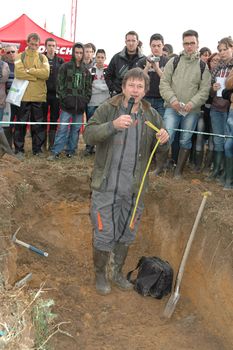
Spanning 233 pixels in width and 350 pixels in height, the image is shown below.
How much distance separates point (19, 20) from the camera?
12812 mm

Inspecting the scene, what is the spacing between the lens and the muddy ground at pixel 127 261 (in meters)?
4.64

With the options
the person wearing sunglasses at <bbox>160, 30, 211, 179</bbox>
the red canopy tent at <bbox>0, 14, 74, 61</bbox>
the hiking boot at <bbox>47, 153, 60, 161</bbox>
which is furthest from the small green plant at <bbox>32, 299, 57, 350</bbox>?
the red canopy tent at <bbox>0, 14, 74, 61</bbox>

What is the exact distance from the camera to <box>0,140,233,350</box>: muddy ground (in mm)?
4645

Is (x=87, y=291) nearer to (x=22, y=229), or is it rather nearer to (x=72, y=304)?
(x=72, y=304)

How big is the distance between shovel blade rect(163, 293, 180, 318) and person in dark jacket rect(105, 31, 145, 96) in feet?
12.6

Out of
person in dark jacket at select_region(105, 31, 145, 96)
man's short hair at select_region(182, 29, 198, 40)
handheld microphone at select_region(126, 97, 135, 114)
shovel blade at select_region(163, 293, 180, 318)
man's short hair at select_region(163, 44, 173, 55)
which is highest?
man's short hair at select_region(182, 29, 198, 40)

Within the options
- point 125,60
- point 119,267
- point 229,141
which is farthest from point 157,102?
point 119,267

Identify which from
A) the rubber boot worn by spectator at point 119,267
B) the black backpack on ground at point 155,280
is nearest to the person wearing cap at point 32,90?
the rubber boot worn by spectator at point 119,267

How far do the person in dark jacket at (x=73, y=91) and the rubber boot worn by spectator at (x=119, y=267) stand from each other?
291 centimetres

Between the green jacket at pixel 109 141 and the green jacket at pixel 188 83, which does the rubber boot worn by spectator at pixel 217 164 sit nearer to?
the green jacket at pixel 188 83

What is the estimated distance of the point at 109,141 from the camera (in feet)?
14.9

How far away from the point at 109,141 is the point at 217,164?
2.89 metres

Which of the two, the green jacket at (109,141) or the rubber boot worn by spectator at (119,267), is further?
the rubber boot worn by spectator at (119,267)

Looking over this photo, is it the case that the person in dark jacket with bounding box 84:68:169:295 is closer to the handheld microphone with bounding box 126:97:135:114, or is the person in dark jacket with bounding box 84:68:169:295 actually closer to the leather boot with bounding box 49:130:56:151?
the handheld microphone with bounding box 126:97:135:114
